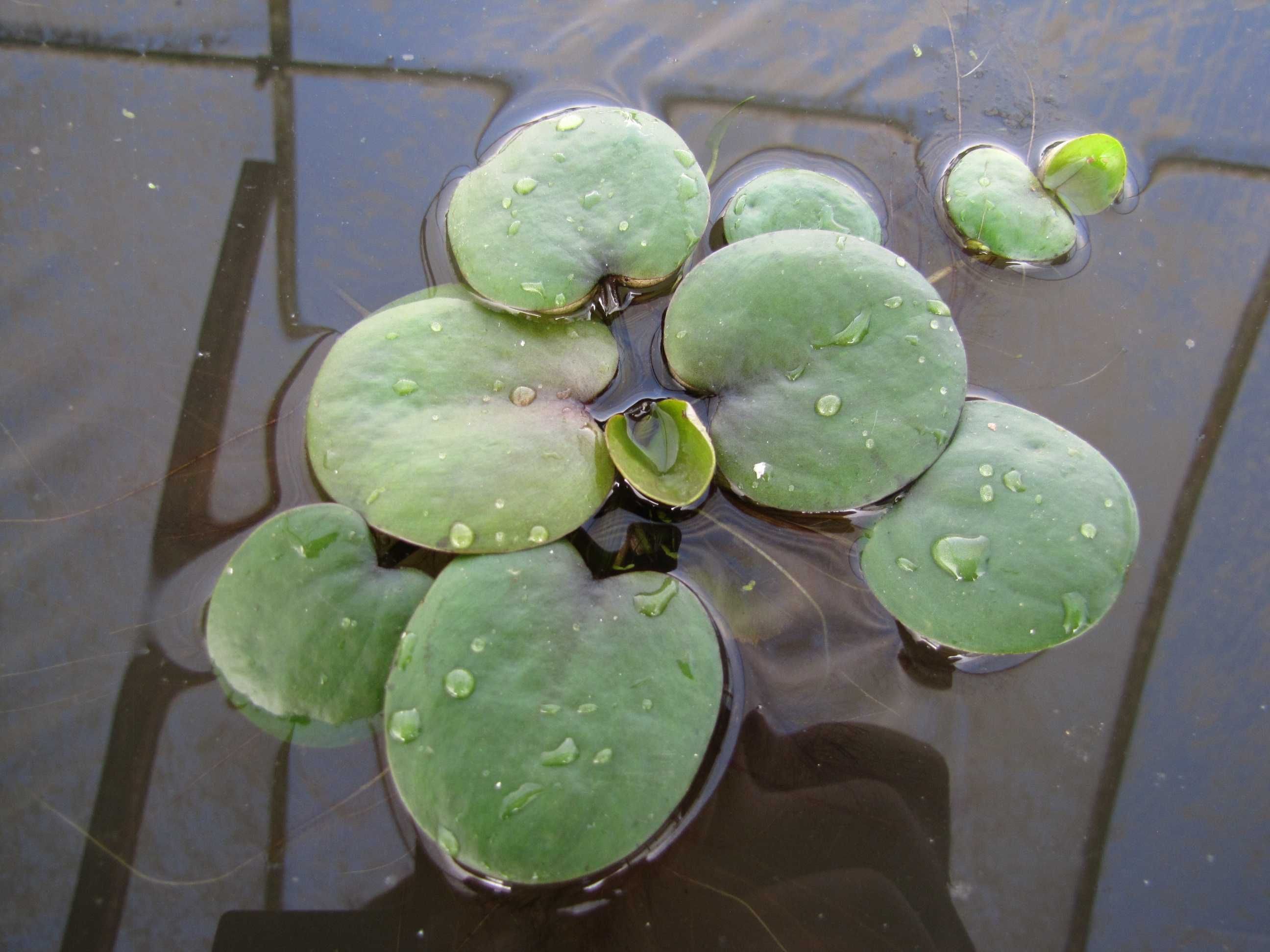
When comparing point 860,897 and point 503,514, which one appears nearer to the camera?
point 503,514

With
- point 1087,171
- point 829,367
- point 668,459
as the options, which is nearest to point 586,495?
point 668,459

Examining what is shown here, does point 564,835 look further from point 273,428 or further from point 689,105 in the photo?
point 689,105

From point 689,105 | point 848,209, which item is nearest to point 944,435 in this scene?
point 848,209

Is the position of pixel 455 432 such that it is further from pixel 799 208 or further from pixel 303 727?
pixel 799 208

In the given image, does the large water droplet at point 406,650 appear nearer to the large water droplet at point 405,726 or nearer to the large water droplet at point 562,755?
the large water droplet at point 405,726

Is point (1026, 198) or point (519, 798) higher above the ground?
point (1026, 198)

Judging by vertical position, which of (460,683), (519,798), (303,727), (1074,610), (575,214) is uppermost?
(575,214)
